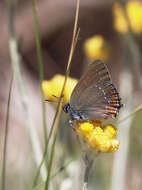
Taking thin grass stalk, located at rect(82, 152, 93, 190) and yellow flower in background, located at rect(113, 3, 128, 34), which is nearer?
thin grass stalk, located at rect(82, 152, 93, 190)

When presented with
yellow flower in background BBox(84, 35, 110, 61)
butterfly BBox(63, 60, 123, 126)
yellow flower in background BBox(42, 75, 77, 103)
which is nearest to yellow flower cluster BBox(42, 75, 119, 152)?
butterfly BBox(63, 60, 123, 126)

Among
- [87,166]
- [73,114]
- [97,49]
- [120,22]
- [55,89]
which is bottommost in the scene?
[87,166]

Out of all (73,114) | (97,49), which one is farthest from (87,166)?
(97,49)

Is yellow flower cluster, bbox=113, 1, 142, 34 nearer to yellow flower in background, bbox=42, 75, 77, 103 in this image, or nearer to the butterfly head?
yellow flower in background, bbox=42, 75, 77, 103

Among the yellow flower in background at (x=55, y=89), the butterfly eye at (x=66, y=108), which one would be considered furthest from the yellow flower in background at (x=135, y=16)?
the butterfly eye at (x=66, y=108)

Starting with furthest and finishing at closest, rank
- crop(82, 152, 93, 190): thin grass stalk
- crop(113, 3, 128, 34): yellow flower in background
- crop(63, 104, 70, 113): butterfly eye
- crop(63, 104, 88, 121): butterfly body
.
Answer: crop(113, 3, 128, 34): yellow flower in background
crop(63, 104, 70, 113): butterfly eye
crop(63, 104, 88, 121): butterfly body
crop(82, 152, 93, 190): thin grass stalk

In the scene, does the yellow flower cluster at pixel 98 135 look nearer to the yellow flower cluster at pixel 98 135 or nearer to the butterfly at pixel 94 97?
the yellow flower cluster at pixel 98 135

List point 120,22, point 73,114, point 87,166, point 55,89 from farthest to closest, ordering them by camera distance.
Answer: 1. point 120,22
2. point 55,89
3. point 73,114
4. point 87,166

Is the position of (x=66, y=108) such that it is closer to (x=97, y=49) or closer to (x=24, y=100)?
(x=24, y=100)
